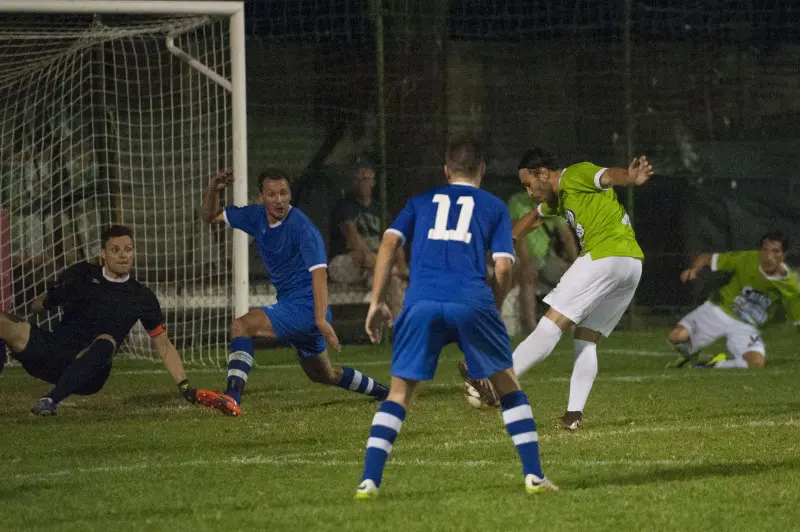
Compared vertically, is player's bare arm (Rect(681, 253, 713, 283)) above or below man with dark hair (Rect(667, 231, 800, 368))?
above

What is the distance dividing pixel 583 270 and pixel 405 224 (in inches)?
108

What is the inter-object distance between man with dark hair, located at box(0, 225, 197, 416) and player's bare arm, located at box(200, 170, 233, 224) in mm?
575

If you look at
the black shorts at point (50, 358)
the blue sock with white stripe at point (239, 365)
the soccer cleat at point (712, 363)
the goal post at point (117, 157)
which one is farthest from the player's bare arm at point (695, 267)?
the black shorts at point (50, 358)

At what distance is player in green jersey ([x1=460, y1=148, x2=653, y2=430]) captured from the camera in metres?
8.46

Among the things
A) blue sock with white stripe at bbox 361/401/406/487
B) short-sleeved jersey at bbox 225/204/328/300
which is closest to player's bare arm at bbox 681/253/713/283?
short-sleeved jersey at bbox 225/204/328/300

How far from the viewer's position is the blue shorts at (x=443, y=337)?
595cm

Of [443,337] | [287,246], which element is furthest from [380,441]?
[287,246]

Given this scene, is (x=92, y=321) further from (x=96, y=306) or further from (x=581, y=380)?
(x=581, y=380)

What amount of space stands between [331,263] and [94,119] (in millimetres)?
2933

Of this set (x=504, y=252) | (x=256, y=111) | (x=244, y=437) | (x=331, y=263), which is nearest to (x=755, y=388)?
(x=244, y=437)

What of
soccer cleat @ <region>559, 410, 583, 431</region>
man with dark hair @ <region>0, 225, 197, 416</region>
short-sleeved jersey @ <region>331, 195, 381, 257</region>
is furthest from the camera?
short-sleeved jersey @ <region>331, 195, 381, 257</region>

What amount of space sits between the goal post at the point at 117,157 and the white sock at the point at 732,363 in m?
4.35

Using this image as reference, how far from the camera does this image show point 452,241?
20.0 feet

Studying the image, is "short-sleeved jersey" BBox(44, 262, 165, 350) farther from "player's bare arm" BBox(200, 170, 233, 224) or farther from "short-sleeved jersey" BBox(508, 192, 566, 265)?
"short-sleeved jersey" BBox(508, 192, 566, 265)
